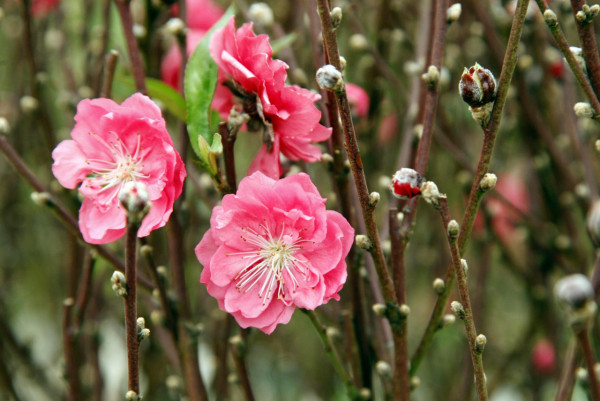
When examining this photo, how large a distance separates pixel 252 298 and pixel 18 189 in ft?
4.52

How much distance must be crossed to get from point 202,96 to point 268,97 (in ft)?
0.34

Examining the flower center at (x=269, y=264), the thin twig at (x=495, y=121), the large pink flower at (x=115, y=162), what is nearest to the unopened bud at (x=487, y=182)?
the thin twig at (x=495, y=121)

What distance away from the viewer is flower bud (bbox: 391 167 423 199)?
73 centimetres

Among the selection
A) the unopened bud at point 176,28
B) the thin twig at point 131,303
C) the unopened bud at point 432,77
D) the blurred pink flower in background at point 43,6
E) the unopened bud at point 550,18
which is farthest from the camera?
the blurred pink flower in background at point 43,6

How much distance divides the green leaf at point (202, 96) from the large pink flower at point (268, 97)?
30mm

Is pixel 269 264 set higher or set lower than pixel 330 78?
lower

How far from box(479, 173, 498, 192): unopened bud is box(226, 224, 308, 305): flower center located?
9.4 inches

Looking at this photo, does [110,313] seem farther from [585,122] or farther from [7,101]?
[585,122]

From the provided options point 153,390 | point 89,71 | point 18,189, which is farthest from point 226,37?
point 18,189

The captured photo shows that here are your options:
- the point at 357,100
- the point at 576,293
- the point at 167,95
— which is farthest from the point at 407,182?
the point at 357,100

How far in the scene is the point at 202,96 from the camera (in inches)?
34.2

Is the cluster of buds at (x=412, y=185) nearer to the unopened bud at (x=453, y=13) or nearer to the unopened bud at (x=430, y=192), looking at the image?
the unopened bud at (x=430, y=192)

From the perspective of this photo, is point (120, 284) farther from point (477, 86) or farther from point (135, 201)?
point (477, 86)

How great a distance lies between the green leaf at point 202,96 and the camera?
0.81 metres
